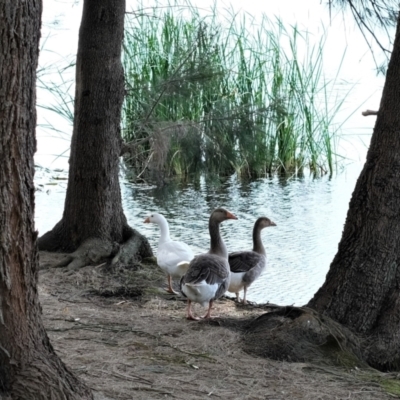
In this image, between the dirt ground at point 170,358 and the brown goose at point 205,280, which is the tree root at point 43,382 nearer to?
the dirt ground at point 170,358

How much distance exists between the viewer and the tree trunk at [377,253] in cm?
495

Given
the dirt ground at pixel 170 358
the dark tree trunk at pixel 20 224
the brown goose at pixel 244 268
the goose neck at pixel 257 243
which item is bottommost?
the dirt ground at pixel 170 358

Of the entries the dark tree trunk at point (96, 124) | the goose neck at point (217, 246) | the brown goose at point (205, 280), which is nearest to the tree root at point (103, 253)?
the dark tree trunk at point (96, 124)

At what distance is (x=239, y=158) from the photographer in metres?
9.21

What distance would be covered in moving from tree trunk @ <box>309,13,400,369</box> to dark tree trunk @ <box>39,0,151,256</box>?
3008 mm

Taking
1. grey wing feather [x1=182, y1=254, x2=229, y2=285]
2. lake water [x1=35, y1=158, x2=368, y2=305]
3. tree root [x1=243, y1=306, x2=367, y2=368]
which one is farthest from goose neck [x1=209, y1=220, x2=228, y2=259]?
tree root [x1=243, y1=306, x2=367, y2=368]

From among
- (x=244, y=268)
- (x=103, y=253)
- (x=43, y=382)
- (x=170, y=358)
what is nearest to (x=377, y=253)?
(x=170, y=358)

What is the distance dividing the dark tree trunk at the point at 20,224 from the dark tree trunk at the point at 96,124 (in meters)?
4.30

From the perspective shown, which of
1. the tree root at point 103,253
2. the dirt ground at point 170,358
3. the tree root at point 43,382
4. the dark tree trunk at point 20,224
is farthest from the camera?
the tree root at point 103,253

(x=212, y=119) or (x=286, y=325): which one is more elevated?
(x=212, y=119)

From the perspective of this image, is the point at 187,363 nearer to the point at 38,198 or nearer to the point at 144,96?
the point at 144,96

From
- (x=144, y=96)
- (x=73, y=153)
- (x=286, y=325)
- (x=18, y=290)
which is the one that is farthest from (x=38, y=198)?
(x=18, y=290)

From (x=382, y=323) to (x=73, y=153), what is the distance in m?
3.65

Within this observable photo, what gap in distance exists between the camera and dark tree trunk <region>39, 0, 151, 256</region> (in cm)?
740
